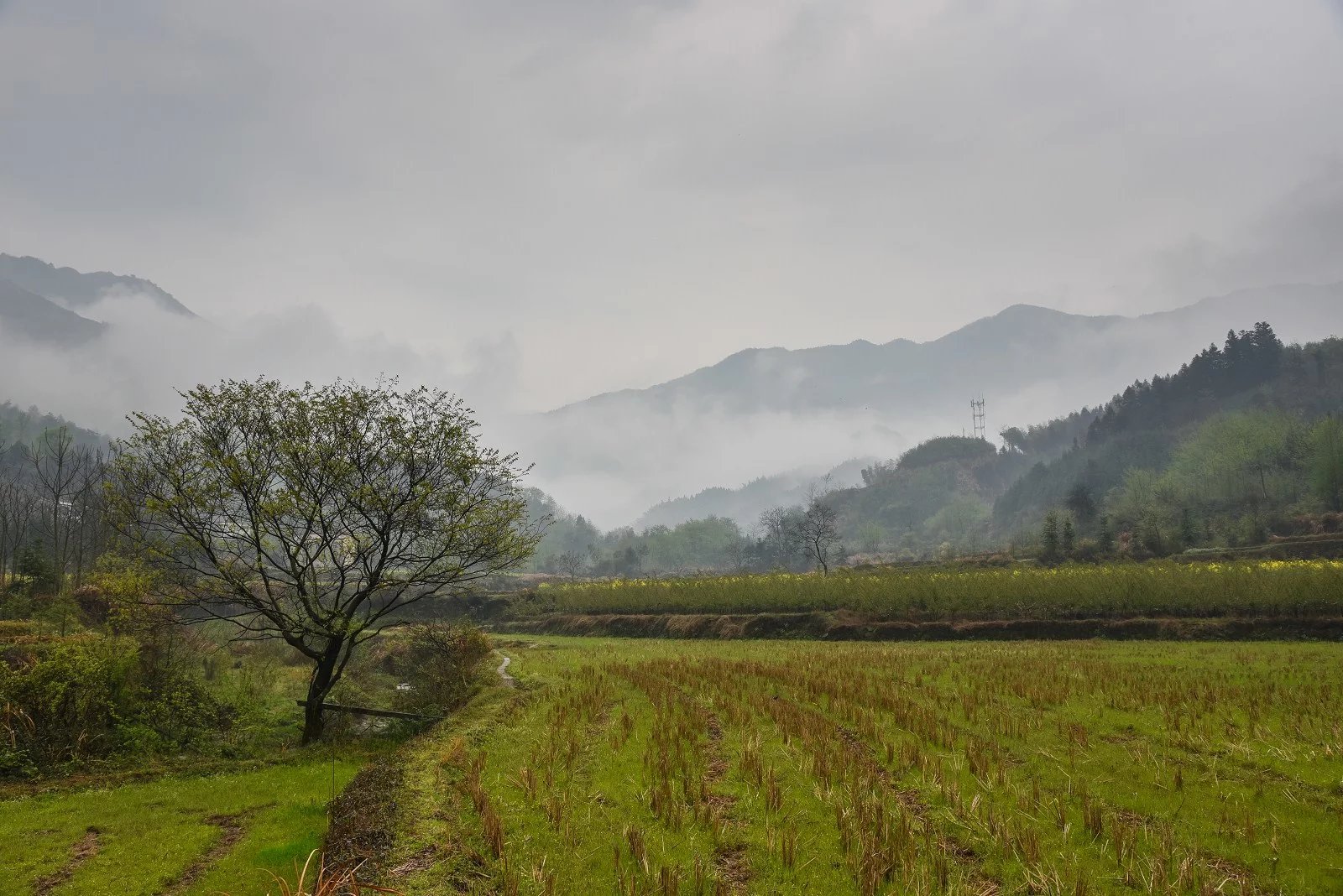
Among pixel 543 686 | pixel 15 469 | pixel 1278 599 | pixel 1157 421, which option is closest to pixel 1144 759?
pixel 543 686

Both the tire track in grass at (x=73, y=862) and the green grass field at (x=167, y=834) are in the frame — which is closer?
the tire track in grass at (x=73, y=862)

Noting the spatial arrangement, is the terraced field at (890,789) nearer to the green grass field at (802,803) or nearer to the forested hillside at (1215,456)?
the green grass field at (802,803)

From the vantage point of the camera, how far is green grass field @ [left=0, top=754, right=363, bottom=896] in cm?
1018

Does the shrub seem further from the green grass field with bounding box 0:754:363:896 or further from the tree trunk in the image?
the green grass field with bounding box 0:754:363:896

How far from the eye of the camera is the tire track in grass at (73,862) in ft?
32.9

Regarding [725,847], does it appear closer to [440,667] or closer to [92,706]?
[440,667]

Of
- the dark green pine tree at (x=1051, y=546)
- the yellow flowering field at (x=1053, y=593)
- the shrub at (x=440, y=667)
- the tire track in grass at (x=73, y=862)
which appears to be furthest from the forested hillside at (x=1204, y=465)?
the tire track in grass at (x=73, y=862)

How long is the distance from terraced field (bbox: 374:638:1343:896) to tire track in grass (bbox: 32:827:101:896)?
15.9 feet

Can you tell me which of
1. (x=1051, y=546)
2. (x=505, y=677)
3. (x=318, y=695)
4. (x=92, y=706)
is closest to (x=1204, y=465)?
(x=1051, y=546)

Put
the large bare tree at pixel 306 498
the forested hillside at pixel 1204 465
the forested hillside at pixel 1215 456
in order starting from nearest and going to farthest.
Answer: the large bare tree at pixel 306 498
the forested hillside at pixel 1204 465
the forested hillside at pixel 1215 456

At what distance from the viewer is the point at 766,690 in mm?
21250

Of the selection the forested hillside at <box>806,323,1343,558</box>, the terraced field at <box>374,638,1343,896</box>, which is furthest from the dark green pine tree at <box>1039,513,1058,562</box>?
the terraced field at <box>374,638,1343,896</box>

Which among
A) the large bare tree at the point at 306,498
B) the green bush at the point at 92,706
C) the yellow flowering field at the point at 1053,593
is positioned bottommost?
the yellow flowering field at the point at 1053,593

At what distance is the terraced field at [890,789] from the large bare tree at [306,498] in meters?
4.97
